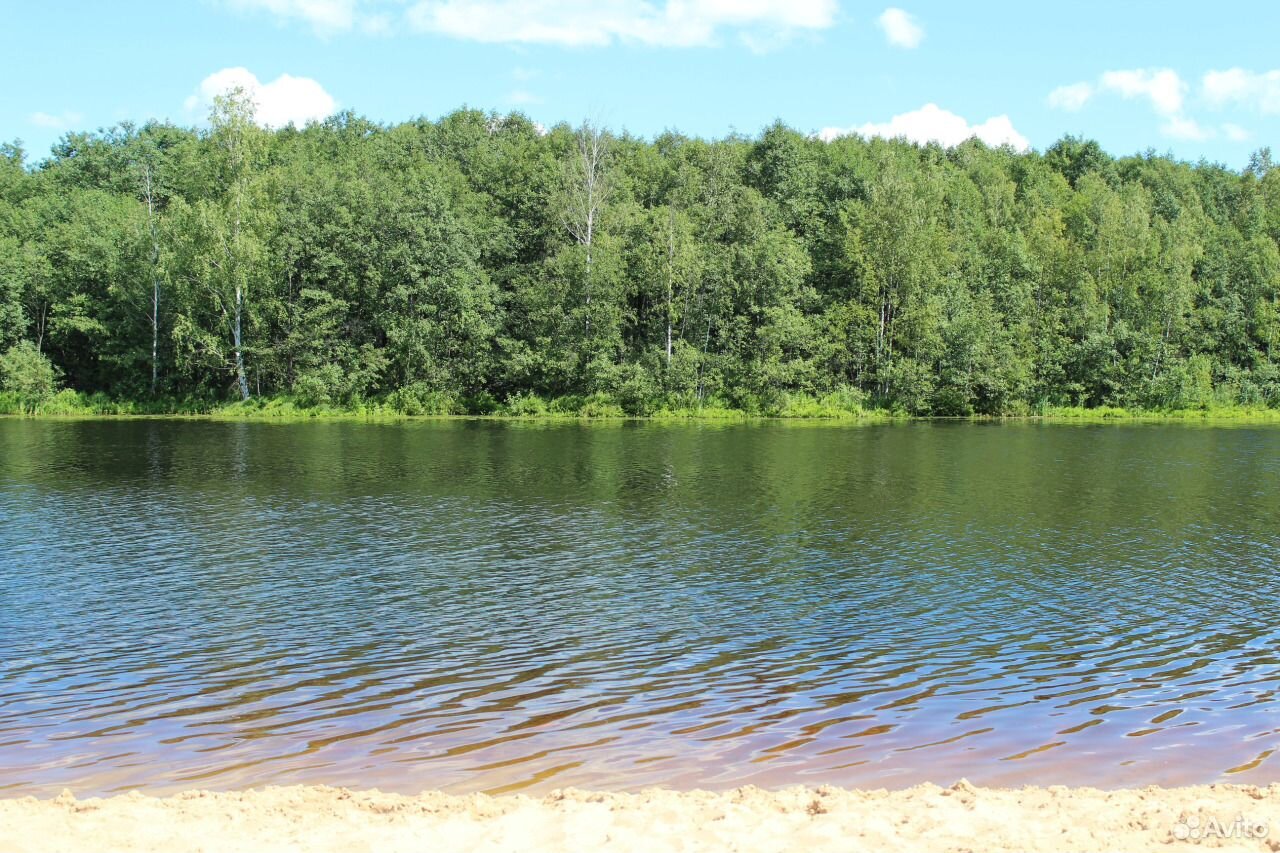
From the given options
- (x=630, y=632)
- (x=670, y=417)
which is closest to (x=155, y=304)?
(x=670, y=417)

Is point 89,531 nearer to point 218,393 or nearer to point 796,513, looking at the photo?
point 796,513

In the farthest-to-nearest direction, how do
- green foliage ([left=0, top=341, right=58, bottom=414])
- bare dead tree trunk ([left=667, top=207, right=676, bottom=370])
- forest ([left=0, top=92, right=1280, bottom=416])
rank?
bare dead tree trunk ([left=667, top=207, right=676, bottom=370])
forest ([left=0, top=92, right=1280, bottom=416])
green foliage ([left=0, top=341, right=58, bottom=414])

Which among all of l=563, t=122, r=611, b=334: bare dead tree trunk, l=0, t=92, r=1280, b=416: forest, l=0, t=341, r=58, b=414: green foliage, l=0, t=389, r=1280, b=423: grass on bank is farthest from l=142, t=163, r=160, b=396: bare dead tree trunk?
l=563, t=122, r=611, b=334: bare dead tree trunk

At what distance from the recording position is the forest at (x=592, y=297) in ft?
228

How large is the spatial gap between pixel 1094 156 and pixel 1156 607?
111276mm

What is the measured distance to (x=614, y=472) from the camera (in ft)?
112

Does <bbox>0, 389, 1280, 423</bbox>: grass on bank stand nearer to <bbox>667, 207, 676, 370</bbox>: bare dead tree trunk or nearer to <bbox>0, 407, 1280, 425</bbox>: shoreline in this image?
<bbox>0, 407, 1280, 425</bbox>: shoreline

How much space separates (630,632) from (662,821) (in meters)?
6.66

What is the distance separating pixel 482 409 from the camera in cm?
7075

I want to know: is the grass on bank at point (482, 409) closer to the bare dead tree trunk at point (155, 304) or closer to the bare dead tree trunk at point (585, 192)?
the bare dead tree trunk at point (155, 304)

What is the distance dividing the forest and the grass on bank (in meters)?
0.31

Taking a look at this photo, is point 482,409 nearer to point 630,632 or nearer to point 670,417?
point 670,417

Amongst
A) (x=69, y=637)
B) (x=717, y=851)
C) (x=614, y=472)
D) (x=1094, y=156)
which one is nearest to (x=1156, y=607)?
(x=717, y=851)

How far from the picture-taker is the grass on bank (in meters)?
67.1
